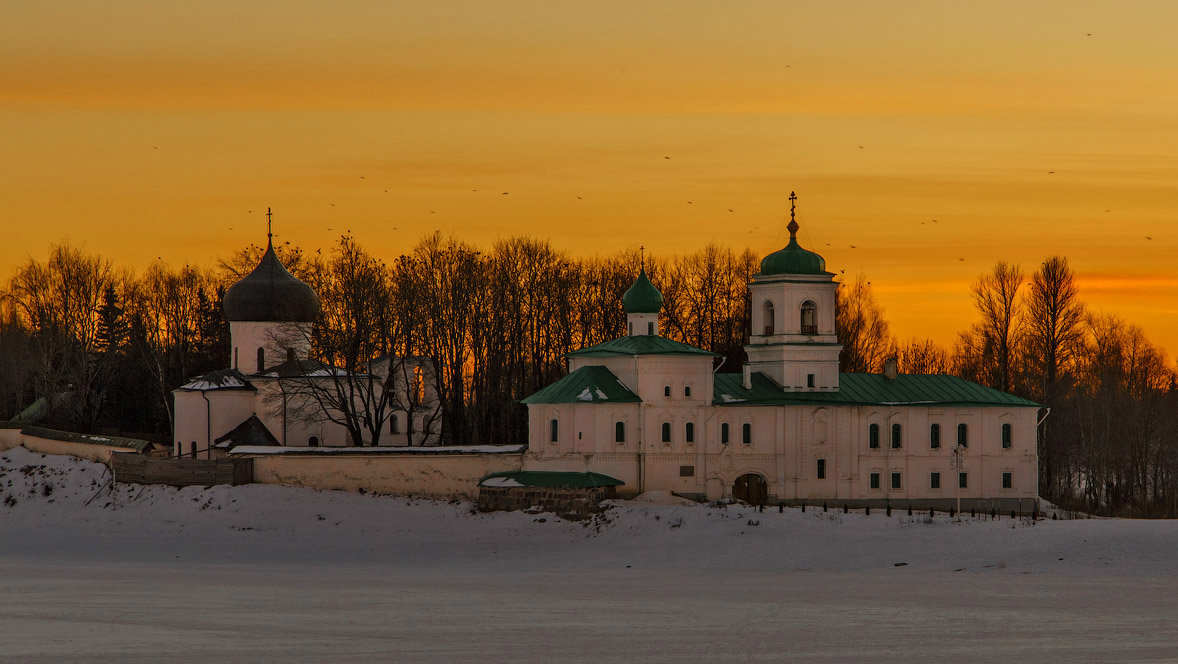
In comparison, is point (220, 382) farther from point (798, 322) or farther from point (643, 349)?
point (798, 322)

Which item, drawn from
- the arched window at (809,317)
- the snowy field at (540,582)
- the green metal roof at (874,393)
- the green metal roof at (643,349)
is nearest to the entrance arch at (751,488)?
the green metal roof at (874,393)

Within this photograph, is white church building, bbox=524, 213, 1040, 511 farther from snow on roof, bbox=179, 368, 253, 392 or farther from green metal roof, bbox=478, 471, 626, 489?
snow on roof, bbox=179, 368, 253, 392

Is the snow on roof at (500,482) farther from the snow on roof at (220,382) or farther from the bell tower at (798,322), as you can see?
the snow on roof at (220,382)

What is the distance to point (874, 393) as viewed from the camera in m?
57.2

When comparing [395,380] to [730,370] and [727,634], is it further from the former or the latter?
[727,634]

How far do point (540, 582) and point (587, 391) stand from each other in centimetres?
1534

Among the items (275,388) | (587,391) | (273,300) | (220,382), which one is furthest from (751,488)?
(273,300)

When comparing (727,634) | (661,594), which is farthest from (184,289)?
(727,634)

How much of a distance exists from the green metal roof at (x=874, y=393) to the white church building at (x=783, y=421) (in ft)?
0.20

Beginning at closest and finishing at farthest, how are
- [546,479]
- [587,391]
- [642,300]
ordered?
[546,479]
[587,391]
[642,300]

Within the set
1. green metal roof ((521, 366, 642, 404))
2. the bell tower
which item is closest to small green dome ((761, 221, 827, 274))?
the bell tower

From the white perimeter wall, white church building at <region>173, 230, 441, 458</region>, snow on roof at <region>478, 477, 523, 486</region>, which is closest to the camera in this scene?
snow on roof at <region>478, 477, 523, 486</region>

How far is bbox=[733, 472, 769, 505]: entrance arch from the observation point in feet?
179

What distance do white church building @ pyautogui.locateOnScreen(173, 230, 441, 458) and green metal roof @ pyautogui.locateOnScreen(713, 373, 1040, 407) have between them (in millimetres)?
10660
